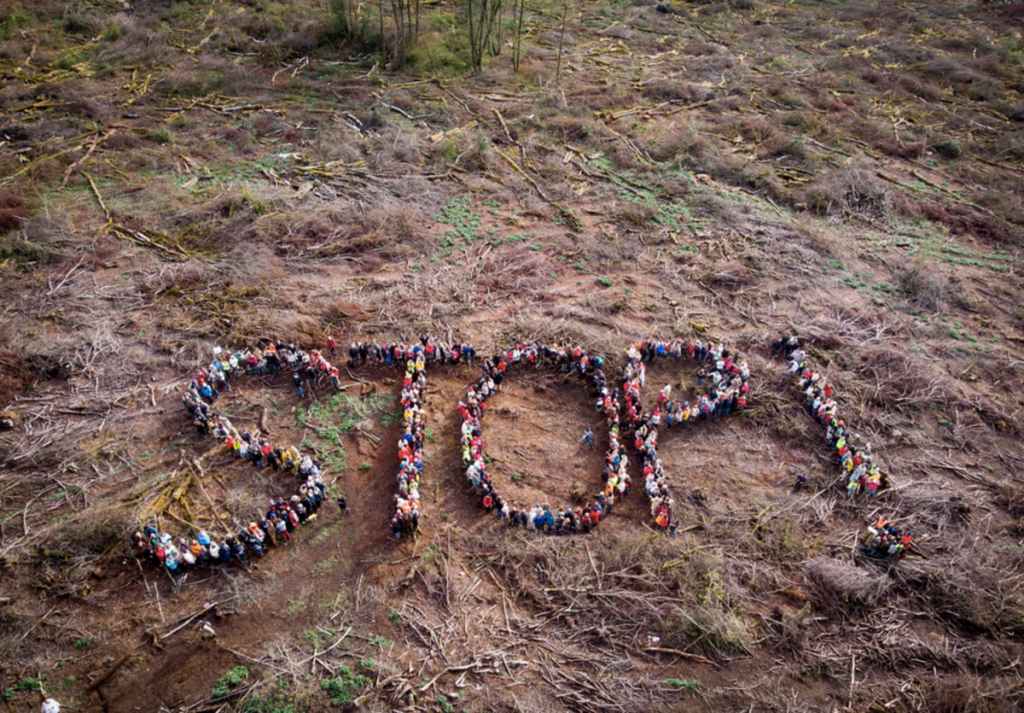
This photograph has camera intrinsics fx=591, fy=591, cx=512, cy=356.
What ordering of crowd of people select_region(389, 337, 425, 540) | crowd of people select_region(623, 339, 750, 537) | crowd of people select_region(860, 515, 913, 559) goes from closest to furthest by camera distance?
crowd of people select_region(860, 515, 913, 559) → crowd of people select_region(389, 337, 425, 540) → crowd of people select_region(623, 339, 750, 537)

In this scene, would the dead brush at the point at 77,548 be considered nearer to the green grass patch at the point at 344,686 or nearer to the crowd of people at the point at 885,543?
the green grass patch at the point at 344,686

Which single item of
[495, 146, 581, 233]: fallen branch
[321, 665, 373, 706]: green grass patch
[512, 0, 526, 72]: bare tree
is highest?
[512, 0, 526, 72]: bare tree

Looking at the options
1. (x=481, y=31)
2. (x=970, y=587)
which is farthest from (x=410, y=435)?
(x=481, y=31)

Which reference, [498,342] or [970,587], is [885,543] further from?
[498,342]

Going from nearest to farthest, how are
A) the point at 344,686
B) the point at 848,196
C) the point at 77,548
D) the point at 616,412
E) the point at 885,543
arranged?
the point at 344,686
the point at 77,548
the point at 885,543
the point at 616,412
the point at 848,196

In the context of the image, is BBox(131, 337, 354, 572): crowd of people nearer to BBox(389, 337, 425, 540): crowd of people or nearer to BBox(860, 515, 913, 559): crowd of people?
BBox(389, 337, 425, 540): crowd of people

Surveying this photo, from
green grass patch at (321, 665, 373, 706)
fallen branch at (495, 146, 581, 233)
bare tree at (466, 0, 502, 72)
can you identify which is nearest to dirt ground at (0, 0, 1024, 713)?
green grass patch at (321, 665, 373, 706)
